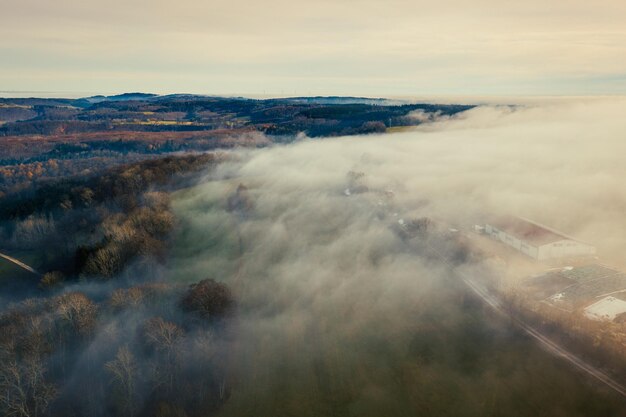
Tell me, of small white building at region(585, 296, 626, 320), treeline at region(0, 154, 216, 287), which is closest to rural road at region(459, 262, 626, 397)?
small white building at region(585, 296, 626, 320)

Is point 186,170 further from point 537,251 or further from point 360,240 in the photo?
point 537,251

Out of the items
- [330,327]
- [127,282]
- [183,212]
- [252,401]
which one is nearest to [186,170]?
[183,212]

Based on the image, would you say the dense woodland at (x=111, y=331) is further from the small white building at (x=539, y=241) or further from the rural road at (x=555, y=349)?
the small white building at (x=539, y=241)

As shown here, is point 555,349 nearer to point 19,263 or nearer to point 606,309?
point 606,309

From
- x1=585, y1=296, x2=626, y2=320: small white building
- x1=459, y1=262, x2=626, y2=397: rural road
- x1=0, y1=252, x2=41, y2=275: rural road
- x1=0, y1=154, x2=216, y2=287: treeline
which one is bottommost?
x1=459, y1=262, x2=626, y2=397: rural road

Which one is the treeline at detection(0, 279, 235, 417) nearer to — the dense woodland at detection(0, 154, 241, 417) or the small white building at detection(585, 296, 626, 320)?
the dense woodland at detection(0, 154, 241, 417)

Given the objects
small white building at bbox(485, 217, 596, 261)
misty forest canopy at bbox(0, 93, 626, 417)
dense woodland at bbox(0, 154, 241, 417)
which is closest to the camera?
dense woodland at bbox(0, 154, 241, 417)
